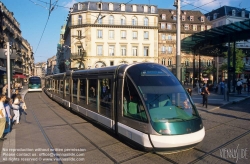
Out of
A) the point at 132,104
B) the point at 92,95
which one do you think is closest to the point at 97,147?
the point at 132,104

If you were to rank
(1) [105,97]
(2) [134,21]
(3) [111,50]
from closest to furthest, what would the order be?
1. (1) [105,97]
2. (3) [111,50]
3. (2) [134,21]

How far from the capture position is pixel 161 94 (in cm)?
666

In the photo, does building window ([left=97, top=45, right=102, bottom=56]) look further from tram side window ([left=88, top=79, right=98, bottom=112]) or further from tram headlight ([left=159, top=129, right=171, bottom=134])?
tram headlight ([left=159, top=129, right=171, bottom=134])

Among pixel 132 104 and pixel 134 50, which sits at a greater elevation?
pixel 134 50

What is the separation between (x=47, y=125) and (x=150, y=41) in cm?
4462

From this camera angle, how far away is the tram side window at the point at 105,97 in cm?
841

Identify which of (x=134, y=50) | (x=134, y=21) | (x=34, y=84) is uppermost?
(x=134, y=21)

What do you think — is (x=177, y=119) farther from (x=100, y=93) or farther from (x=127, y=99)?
(x=100, y=93)

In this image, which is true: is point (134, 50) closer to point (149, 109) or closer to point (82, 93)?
point (82, 93)

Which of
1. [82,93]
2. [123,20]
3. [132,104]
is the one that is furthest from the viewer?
[123,20]

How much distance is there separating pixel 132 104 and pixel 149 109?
2.35 ft

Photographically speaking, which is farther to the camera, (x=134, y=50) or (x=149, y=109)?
(x=134, y=50)

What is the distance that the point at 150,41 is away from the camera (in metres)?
52.8

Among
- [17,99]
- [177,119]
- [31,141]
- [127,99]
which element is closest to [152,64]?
[127,99]
